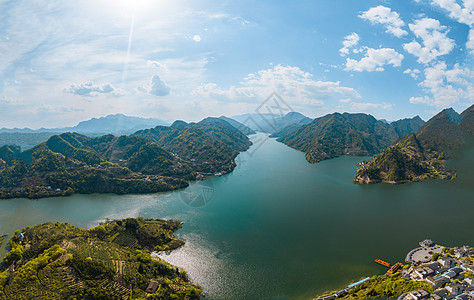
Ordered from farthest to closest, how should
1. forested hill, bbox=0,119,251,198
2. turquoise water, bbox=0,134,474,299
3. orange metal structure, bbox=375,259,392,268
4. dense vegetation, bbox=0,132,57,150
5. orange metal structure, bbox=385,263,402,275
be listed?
dense vegetation, bbox=0,132,57,150 < forested hill, bbox=0,119,251,198 < orange metal structure, bbox=375,259,392,268 < turquoise water, bbox=0,134,474,299 < orange metal structure, bbox=385,263,402,275

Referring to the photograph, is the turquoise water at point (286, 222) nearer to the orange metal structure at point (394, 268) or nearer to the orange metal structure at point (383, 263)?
the orange metal structure at point (383, 263)

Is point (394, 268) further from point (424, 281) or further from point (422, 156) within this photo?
point (422, 156)

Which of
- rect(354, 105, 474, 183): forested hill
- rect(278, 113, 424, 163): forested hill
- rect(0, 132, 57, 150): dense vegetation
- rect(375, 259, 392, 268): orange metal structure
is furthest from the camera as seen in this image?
rect(0, 132, 57, 150): dense vegetation

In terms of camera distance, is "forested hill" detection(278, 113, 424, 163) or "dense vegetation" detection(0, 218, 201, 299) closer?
"dense vegetation" detection(0, 218, 201, 299)

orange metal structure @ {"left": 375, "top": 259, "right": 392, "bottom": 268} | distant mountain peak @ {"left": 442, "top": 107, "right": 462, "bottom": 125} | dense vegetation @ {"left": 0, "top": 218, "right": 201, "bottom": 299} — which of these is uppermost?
distant mountain peak @ {"left": 442, "top": 107, "right": 462, "bottom": 125}

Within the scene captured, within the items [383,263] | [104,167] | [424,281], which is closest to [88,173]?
[104,167]

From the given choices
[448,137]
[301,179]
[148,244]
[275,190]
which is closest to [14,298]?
[148,244]

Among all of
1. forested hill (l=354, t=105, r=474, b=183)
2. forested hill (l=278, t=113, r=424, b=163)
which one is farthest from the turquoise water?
forested hill (l=278, t=113, r=424, b=163)

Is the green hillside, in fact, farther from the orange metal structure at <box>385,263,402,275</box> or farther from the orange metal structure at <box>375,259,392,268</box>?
the orange metal structure at <box>385,263,402,275</box>

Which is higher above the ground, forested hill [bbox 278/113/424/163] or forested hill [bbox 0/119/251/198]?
forested hill [bbox 278/113/424/163]
